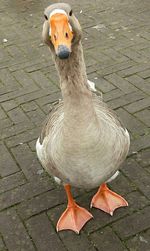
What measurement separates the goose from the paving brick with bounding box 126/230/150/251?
2.46ft

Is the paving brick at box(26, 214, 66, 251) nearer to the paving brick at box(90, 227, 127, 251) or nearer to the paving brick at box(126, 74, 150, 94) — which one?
the paving brick at box(90, 227, 127, 251)

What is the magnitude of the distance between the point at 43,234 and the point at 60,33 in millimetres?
2178

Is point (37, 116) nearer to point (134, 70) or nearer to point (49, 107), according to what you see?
point (49, 107)

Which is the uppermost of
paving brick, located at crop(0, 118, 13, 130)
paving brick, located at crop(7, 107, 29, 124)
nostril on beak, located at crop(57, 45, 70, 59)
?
nostril on beak, located at crop(57, 45, 70, 59)

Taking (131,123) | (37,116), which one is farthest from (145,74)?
(37,116)

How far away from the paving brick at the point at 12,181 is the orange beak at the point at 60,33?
90.3 inches

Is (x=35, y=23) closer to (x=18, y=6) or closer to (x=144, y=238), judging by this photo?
(x=18, y=6)

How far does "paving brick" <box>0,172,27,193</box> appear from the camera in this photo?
422 cm

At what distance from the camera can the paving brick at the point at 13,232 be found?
3.57 metres

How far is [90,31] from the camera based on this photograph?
7.63m

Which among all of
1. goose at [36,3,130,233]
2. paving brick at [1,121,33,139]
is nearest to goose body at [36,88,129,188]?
goose at [36,3,130,233]

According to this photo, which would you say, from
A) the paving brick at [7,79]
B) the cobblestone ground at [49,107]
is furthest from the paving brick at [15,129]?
the paving brick at [7,79]

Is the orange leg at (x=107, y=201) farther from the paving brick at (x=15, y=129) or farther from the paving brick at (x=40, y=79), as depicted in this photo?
the paving brick at (x=40, y=79)

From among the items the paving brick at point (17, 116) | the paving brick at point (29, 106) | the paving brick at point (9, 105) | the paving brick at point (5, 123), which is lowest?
the paving brick at point (5, 123)
